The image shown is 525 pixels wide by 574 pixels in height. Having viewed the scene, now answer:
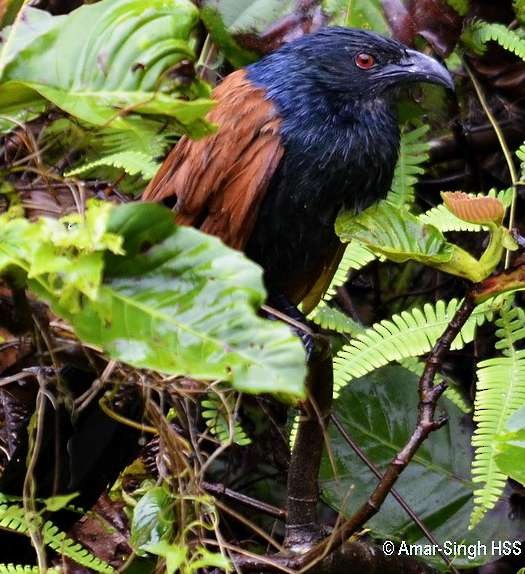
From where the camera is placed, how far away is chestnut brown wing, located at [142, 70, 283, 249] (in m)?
2.04

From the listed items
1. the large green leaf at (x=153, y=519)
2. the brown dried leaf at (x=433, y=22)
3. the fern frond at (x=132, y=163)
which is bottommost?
the large green leaf at (x=153, y=519)

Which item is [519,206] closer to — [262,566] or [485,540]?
[485,540]

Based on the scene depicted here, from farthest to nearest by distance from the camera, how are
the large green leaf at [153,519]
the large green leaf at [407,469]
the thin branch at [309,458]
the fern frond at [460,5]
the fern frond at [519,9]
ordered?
the fern frond at [519,9] < the fern frond at [460,5] < the large green leaf at [407,469] < the thin branch at [309,458] < the large green leaf at [153,519]

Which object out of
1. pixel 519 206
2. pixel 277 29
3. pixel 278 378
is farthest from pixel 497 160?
pixel 278 378

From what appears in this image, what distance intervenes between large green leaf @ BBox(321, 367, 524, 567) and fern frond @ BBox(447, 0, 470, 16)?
883 mm

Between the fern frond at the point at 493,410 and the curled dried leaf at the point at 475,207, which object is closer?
the curled dried leaf at the point at 475,207

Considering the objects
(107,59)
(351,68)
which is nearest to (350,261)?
(351,68)

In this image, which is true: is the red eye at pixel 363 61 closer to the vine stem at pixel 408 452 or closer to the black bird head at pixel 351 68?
the black bird head at pixel 351 68

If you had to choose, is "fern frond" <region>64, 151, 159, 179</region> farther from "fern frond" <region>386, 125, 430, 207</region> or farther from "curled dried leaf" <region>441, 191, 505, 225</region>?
"curled dried leaf" <region>441, 191, 505, 225</region>

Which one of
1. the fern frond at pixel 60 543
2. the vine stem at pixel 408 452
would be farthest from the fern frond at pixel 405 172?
the fern frond at pixel 60 543

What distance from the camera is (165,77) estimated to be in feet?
3.71

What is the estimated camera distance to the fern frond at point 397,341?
76.2 inches

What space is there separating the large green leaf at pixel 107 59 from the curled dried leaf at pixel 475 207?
0.38 metres

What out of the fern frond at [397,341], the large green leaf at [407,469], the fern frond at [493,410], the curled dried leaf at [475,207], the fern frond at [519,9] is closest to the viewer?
the curled dried leaf at [475,207]
